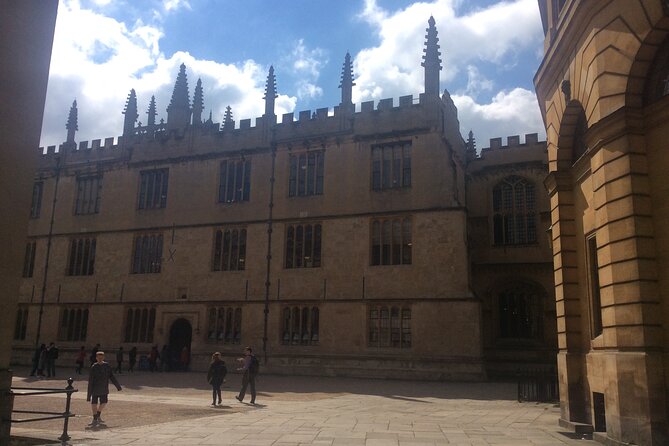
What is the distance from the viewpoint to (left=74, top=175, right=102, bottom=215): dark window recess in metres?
33.9

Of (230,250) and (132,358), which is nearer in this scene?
(132,358)

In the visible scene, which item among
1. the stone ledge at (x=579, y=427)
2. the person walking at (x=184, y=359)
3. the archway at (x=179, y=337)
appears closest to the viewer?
the stone ledge at (x=579, y=427)

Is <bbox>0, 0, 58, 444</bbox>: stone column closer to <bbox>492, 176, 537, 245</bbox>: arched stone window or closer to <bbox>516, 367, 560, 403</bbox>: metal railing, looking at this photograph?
<bbox>516, 367, 560, 403</bbox>: metal railing

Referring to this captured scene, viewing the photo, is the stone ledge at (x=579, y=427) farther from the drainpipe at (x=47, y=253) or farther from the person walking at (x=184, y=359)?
the drainpipe at (x=47, y=253)

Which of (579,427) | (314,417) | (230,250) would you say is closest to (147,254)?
(230,250)

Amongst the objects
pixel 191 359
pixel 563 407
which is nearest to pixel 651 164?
pixel 563 407

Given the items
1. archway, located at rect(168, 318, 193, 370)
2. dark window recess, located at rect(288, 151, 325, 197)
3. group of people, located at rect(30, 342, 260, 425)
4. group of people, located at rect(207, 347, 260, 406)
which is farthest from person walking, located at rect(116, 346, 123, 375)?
group of people, located at rect(207, 347, 260, 406)

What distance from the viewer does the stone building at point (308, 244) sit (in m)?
25.8

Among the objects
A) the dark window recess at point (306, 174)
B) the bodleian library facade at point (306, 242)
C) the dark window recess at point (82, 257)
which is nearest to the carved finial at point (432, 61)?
the bodleian library facade at point (306, 242)

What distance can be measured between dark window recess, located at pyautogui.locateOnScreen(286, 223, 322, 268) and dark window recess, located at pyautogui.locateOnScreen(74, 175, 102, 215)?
12.8 m

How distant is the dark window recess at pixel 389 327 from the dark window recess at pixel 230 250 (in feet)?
24.0

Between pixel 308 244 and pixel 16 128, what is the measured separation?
734 inches

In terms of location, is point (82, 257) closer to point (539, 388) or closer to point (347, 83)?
point (347, 83)

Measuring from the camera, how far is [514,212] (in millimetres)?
30391
